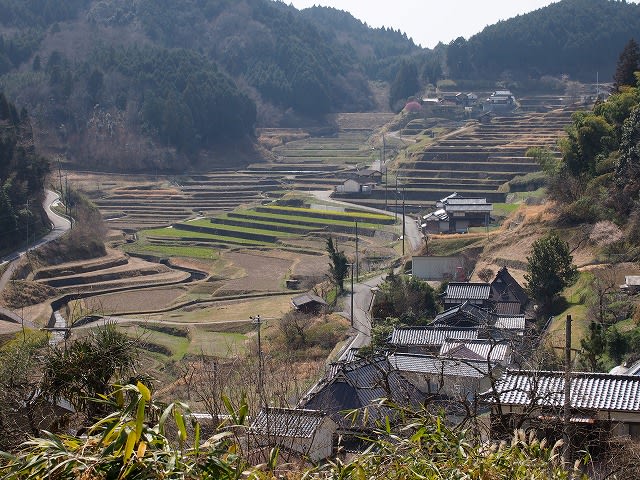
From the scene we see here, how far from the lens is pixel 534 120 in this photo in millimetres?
54156

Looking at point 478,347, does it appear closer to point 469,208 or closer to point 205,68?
point 469,208

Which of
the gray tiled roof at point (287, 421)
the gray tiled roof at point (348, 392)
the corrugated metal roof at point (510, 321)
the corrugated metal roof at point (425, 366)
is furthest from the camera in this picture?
the corrugated metal roof at point (510, 321)

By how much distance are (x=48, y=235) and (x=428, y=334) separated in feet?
74.5

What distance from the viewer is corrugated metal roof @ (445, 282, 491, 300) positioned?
2303 cm

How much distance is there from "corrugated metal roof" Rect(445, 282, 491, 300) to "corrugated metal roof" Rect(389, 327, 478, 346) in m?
3.79

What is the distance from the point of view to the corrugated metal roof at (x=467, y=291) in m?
23.0

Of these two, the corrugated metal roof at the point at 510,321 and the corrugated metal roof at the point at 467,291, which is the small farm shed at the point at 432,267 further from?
the corrugated metal roof at the point at 510,321

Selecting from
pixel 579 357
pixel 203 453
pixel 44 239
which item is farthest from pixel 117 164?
pixel 203 453

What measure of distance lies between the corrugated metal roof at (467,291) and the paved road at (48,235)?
15.2 meters

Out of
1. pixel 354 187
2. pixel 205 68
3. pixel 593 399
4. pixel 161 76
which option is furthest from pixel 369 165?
pixel 593 399

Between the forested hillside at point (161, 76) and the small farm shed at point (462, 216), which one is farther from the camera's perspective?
the forested hillside at point (161, 76)

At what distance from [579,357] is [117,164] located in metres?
47.1

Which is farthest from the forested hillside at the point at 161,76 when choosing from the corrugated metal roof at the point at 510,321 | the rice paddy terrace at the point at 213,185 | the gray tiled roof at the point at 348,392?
the gray tiled roof at the point at 348,392

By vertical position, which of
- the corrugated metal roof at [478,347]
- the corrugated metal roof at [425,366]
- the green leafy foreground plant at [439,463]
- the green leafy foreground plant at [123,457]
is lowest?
the corrugated metal roof at [478,347]
